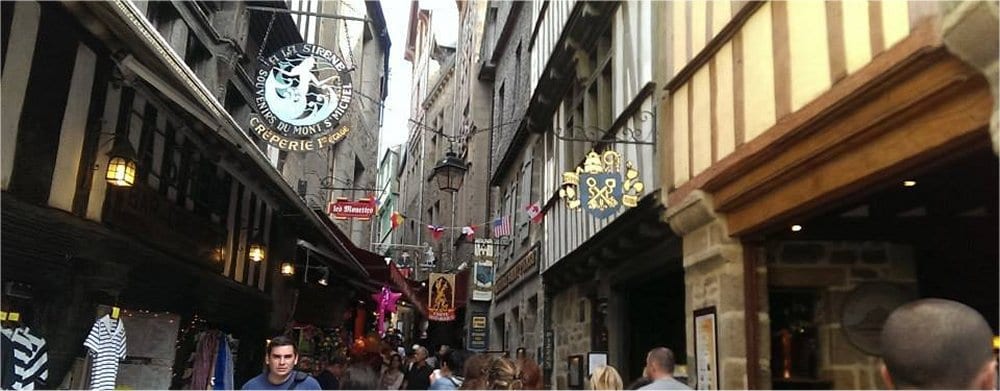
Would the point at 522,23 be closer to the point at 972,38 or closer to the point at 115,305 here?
the point at 115,305

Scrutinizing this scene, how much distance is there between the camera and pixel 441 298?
17203 millimetres

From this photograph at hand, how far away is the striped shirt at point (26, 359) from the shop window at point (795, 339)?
4848 mm

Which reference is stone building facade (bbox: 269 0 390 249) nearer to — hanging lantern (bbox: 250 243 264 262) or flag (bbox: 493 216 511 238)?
hanging lantern (bbox: 250 243 264 262)

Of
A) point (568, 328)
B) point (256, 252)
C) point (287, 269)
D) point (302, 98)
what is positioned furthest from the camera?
point (287, 269)

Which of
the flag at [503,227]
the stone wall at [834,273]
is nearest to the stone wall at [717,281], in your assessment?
the stone wall at [834,273]

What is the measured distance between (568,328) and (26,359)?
6.54 m

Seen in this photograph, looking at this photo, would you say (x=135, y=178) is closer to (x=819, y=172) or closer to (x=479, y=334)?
(x=819, y=172)

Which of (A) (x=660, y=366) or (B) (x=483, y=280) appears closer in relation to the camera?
(A) (x=660, y=366)

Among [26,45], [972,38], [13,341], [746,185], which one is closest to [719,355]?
[746,185]

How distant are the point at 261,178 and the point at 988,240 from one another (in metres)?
6.80

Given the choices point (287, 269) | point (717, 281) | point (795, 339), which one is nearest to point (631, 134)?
point (717, 281)

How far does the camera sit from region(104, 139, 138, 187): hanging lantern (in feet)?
18.2

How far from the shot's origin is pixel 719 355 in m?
4.76

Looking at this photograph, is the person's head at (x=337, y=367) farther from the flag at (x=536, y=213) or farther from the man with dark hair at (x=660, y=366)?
the man with dark hair at (x=660, y=366)
